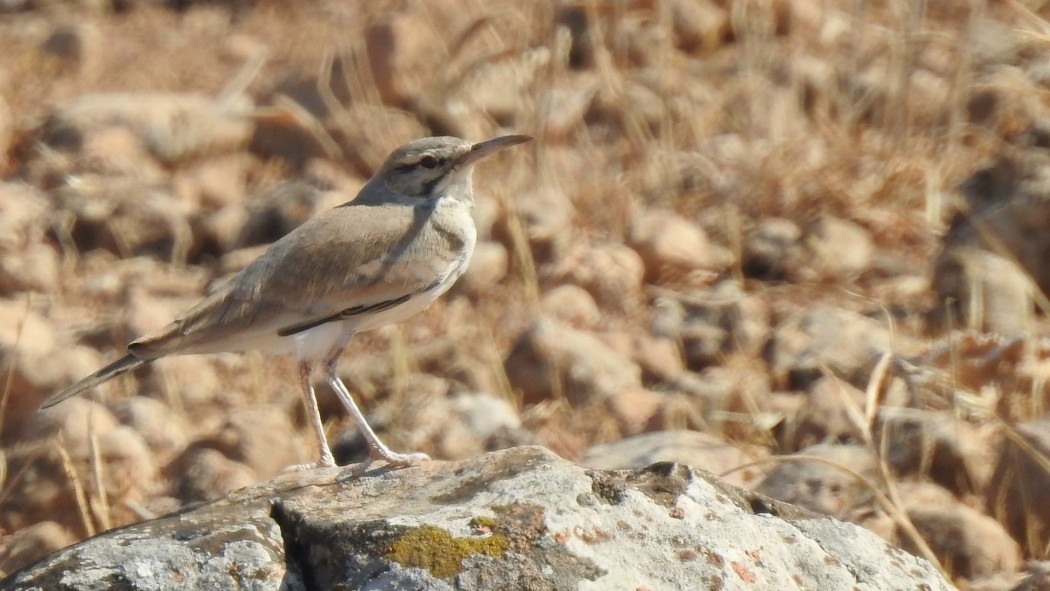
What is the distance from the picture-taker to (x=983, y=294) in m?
8.40

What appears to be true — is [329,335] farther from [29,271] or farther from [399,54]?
[399,54]

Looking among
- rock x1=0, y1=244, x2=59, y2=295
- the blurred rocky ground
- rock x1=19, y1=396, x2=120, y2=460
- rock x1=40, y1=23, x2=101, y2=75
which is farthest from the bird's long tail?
rock x1=40, y1=23, x2=101, y2=75

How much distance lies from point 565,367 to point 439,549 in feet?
13.5

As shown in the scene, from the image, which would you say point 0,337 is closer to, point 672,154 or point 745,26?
point 672,154

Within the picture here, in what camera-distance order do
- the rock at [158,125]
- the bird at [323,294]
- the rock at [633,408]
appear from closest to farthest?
the bird at [323,294]
the rock at [633,408]
the rock at [158,125]

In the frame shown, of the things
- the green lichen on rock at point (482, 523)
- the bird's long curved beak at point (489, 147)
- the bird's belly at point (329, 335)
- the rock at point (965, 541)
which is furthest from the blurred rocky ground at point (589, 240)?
the green lichen on rock at point (482, 523)

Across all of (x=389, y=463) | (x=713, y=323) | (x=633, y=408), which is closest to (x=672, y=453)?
(x=633, y=408)

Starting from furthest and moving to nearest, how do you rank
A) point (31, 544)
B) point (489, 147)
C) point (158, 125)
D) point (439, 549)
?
point (158, 125)
point (31, 544)
point (489, 147)
point (439, 549)

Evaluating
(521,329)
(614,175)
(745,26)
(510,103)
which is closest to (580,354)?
(521,329)

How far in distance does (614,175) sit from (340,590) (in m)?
6.52

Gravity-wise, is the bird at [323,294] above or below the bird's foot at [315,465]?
above

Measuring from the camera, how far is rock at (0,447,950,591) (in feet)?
13.2

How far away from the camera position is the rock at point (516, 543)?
402 centimetres

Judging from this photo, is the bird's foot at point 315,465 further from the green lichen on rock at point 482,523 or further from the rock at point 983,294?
the rock at point 983,294
